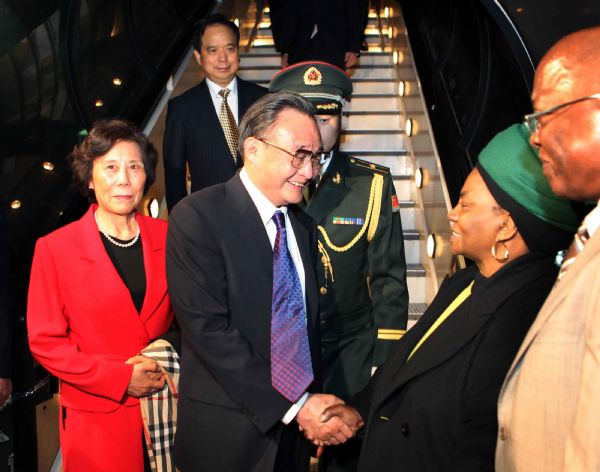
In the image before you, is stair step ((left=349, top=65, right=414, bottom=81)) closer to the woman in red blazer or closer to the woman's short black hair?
the woman's short black hair

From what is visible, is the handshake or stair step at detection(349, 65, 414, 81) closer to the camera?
the handshake

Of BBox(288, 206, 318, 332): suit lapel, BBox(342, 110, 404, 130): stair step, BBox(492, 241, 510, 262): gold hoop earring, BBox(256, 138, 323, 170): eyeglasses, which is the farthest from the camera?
BBox(342, 110, 404, 130): stair step

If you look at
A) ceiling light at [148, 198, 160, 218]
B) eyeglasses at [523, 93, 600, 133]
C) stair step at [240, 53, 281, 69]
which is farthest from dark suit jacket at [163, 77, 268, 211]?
stair step at [240, 53, 281, 69]

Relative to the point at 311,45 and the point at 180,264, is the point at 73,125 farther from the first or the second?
the point at 180,264

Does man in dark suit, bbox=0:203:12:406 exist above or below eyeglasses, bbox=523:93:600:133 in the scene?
below

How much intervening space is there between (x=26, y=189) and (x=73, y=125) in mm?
894

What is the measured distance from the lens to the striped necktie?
3.74 meters

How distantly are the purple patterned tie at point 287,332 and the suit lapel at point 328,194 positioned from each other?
58 cm

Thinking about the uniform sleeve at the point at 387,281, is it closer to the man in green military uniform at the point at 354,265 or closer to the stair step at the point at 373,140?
the man in green military uniform at the point at 354,265

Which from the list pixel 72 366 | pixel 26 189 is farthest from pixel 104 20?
pixel 72 366

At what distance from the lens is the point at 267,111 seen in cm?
209

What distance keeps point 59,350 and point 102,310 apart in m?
0.20

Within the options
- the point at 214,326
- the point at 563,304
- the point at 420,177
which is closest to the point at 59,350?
the point at 214,326

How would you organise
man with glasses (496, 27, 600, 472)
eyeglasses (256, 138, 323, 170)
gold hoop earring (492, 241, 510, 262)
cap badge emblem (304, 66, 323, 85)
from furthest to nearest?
cap badge emblem (304, 66, 323, 85)
eyeglasses (256, 138, 323, 170)
gold hoop earring (492, 241, 510, 262)
man with glasses (496, 27, 600, 472)
